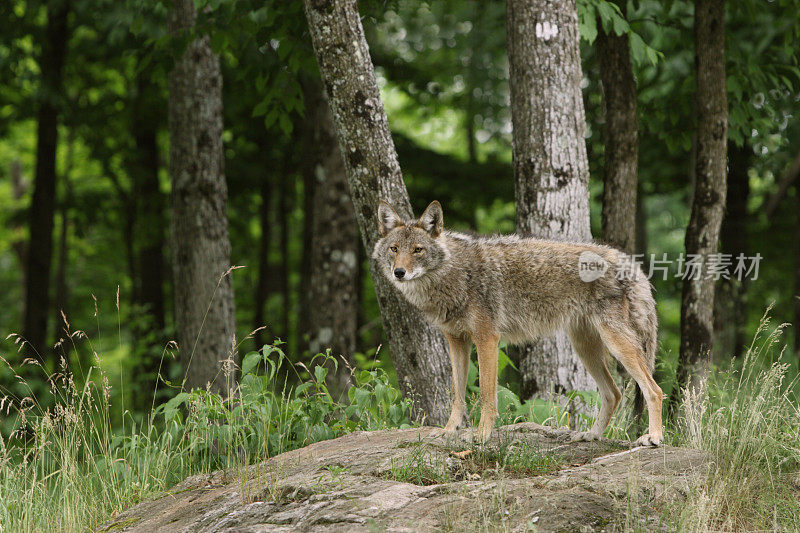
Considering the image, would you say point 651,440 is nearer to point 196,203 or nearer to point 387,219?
point 387,219

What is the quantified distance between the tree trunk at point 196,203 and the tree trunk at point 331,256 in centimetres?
197

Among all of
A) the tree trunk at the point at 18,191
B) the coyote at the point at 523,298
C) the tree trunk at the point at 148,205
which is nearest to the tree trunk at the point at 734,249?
the coyote at the point at 523,298

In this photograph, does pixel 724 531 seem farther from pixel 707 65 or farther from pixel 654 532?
pixel 707 65

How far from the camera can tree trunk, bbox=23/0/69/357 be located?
15023mm

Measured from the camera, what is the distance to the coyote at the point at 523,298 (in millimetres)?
5883

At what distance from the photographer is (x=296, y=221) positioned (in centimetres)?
2498

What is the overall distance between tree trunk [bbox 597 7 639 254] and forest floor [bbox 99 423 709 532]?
3649 mm

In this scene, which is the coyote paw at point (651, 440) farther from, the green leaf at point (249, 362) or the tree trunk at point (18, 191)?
the tree trunk at point (18, 191)

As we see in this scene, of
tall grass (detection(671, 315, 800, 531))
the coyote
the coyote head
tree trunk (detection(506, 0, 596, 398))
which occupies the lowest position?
tall grass (detection(671, 315, 800, 531))

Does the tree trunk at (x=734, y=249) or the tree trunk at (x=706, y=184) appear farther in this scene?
the tree trunk at (x=734, y=249)

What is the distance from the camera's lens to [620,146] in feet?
28.8

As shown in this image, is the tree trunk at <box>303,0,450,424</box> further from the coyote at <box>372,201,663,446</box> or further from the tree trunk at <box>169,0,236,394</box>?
the tree trunk at <box>169,0,236,394</box>

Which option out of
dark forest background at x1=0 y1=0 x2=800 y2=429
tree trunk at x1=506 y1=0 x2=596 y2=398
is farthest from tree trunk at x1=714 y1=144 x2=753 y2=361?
tree trunk at x1=506 y1=0 x2=596 y2=398

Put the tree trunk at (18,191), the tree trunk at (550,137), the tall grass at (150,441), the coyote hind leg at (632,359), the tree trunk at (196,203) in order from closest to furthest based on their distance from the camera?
the tall grass at (150,441) < the coyote hind leg at (632,359) < the tree trunk at (550,137) < the tree trunk at (196,203) < the tree trunk at (18,191)
